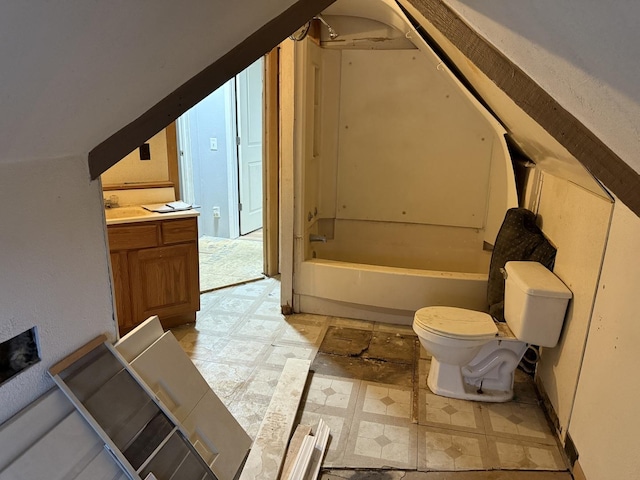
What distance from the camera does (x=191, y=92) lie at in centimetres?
132

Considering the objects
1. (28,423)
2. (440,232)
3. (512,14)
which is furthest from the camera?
(440,232)

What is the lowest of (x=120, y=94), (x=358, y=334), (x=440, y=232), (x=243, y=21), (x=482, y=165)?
(x=358, y=334)

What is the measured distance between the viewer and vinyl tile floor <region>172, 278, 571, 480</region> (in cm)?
204

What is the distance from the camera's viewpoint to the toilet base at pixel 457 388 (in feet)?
8.12

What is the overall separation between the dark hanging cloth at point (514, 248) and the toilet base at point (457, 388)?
47 centimetres

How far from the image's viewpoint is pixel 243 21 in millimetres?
1236

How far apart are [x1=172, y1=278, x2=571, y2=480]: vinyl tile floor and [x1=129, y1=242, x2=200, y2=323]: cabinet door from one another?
216mm

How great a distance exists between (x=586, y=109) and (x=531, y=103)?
15 cm

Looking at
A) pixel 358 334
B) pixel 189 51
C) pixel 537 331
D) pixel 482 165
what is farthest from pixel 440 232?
pixel 189 51

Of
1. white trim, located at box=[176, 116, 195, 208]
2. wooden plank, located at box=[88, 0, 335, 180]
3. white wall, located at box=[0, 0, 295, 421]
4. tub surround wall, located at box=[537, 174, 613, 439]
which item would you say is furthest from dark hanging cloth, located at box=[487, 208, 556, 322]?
white trim, located at box=[176, 116, 195, 208]

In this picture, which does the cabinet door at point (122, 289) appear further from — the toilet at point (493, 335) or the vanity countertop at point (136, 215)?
the toilet at point (493, 335)

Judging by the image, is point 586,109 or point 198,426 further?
point 198,426

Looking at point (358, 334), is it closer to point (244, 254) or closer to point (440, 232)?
point (440, 232)

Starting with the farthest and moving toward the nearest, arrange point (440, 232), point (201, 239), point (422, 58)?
point (201, 239), point (440, 232), point (422, 58)
